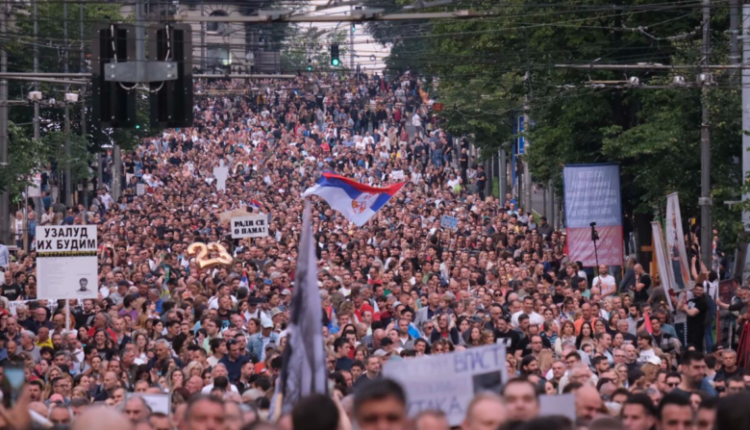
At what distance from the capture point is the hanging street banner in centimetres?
2881

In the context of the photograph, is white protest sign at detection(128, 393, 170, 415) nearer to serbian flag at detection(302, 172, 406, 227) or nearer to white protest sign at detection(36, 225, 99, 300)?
white protest sign at detection(36, 225, 99, 300)

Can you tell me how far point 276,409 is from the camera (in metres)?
8.38

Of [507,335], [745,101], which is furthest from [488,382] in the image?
[745,101]

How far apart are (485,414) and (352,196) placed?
21.2 metres

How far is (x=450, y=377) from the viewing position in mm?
8039

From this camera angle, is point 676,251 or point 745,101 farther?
point 745,101

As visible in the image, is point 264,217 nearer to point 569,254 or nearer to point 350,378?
point 569,254

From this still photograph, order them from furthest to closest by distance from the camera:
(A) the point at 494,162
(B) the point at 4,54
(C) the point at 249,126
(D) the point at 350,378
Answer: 1. (C) the point at 249,126
2. (A) the point at 494,162
3. (B) the point at 4,54
4. (D) the point at 350,378

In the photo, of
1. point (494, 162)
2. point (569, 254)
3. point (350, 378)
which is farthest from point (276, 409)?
point (494, 162)

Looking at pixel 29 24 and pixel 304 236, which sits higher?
pixel 29 24

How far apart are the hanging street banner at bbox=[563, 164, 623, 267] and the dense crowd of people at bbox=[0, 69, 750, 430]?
0.92 metres

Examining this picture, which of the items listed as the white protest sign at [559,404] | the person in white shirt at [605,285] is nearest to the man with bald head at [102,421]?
the white protest sign at [559,404]

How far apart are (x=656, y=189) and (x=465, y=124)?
2041 cm

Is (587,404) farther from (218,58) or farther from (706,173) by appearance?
(218,58)
